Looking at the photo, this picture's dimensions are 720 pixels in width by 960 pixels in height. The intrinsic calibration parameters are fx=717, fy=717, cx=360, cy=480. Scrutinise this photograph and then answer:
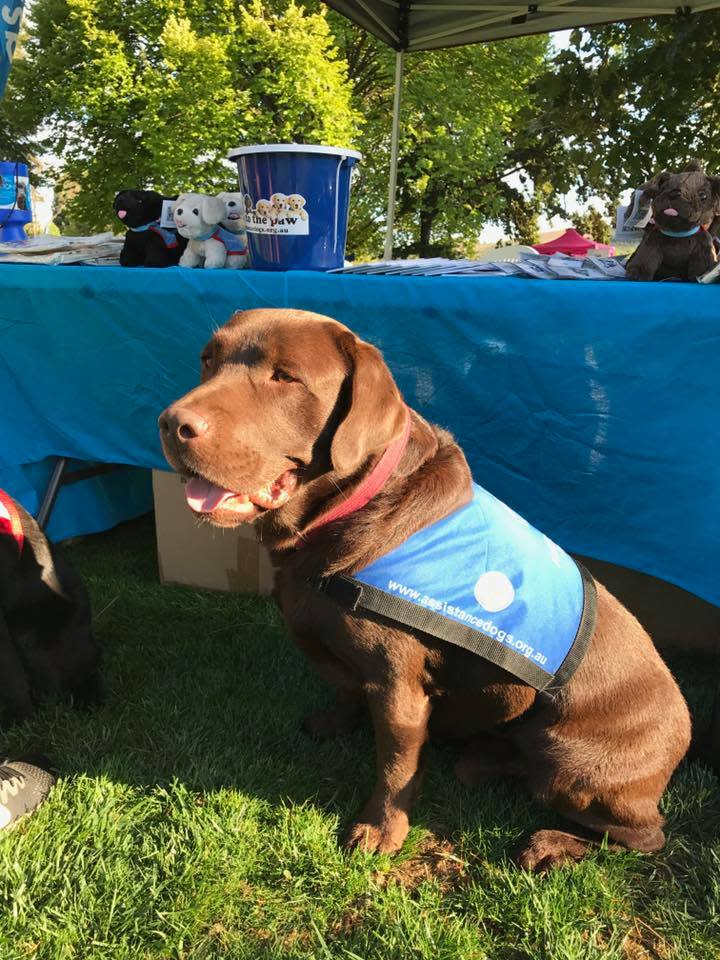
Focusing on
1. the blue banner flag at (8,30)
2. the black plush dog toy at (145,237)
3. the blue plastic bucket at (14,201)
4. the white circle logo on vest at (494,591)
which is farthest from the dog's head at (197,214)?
the white circle logo on vest at (494,591)

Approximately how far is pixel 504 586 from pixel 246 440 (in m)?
0.76

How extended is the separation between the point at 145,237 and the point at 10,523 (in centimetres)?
171

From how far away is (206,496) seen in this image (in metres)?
1.70

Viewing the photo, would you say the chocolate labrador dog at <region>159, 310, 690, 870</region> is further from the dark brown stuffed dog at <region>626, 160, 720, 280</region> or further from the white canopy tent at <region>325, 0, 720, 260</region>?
the white canopy tent at <region>325, 0, 720, 260</region>

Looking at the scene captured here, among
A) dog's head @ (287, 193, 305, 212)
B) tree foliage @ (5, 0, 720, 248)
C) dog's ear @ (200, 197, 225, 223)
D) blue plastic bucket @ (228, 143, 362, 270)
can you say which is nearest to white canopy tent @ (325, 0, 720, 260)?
dog's ear @ (200, 197, 225, 223)

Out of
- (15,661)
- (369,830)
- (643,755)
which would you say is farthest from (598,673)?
(15,661)

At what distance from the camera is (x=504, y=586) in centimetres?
184

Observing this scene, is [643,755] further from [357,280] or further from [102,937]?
[357,280]

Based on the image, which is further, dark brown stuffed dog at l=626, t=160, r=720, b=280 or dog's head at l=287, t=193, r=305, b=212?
dog's head at l=287, t=193, r=305, b=212

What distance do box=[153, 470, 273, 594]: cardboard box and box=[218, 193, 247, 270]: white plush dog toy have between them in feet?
3.37

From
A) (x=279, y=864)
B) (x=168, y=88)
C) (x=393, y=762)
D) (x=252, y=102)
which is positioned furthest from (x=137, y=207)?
(x=252, y=102)

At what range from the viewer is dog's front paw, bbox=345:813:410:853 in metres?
1.97

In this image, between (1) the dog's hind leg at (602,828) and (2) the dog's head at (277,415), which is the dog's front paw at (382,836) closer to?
(1) the dog's hind leg at (602,828)

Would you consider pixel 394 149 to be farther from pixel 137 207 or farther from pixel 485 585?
pixel 485 585
